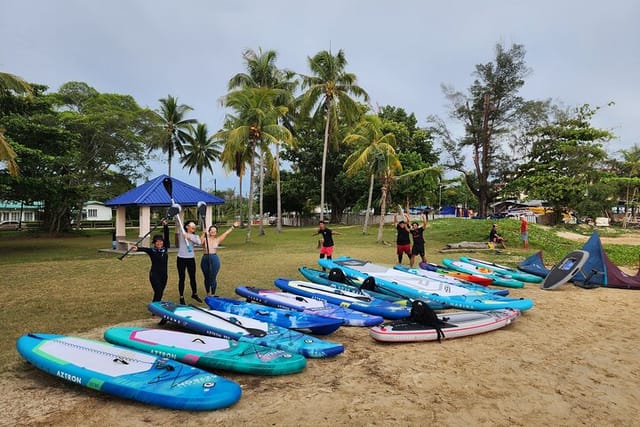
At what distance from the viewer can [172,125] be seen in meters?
35.0

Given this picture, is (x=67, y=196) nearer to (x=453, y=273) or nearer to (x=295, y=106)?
(x=295, y=106)

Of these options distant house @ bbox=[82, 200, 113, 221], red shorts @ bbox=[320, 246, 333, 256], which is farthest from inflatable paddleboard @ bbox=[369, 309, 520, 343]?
distant house @ bbox=[82, 200, 113, 221]

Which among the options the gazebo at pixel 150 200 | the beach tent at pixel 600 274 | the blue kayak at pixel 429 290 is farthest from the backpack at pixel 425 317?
the gazebo at pixel 150 200

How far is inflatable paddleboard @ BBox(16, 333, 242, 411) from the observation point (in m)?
→ 3.61

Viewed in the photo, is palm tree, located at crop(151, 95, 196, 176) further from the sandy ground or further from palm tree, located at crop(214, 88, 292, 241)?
the sandy ground

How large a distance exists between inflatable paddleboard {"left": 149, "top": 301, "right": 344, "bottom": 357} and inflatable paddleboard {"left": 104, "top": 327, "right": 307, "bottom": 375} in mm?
256

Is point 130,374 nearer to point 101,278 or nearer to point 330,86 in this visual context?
point 101,278

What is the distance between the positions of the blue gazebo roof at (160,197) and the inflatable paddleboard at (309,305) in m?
11.8

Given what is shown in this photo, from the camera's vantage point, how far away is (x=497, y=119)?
31109mm

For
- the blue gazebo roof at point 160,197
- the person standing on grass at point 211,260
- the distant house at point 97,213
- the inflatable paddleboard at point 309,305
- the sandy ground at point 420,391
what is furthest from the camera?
the distant house at point 97,213

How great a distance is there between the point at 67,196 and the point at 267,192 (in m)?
22.5

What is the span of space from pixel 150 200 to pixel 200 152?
2377 centimetres

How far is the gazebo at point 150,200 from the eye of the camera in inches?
703

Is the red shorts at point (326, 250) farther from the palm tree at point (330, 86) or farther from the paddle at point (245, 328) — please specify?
the palm tree at point (330, 86)
